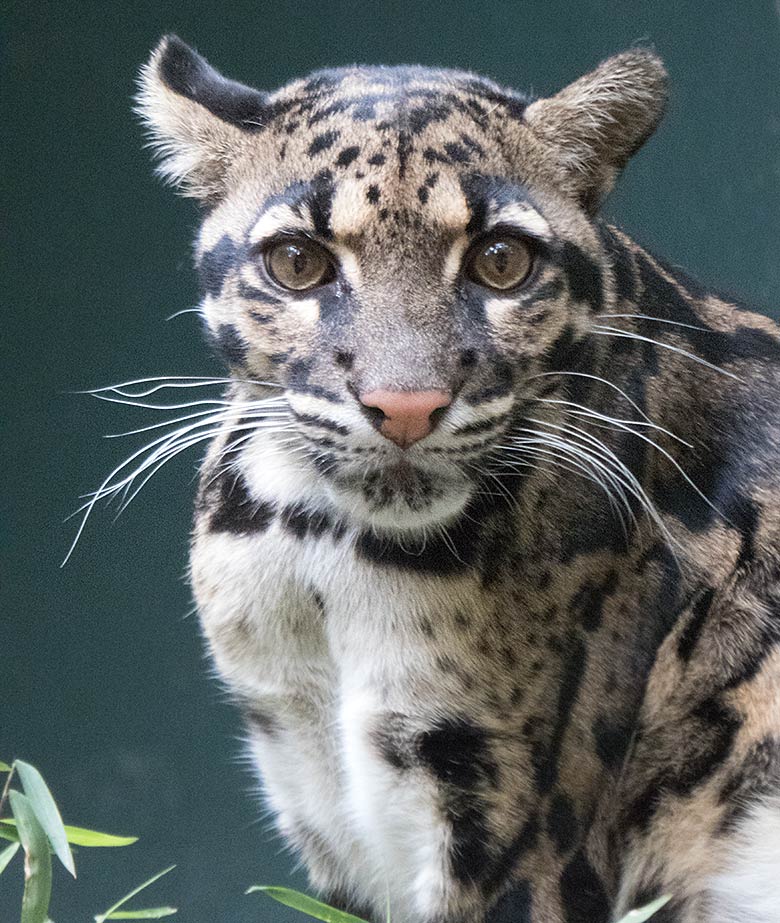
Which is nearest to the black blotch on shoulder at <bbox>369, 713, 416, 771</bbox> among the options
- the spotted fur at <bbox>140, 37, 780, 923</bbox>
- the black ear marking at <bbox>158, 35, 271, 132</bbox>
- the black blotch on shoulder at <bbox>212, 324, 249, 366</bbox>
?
the spotted fur at <bbox>140, 37, 780, 923</bbox>

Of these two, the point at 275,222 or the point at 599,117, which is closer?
the point at 275,222

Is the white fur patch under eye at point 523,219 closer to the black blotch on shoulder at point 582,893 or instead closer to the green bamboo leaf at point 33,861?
the black blotch on shoulder at point 582,893

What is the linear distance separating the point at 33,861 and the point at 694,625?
3.82ft

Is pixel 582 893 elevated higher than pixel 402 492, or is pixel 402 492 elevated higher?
pixel 402 492

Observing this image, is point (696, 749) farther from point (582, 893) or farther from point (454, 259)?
point (454, 259)

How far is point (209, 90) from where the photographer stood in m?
2.50

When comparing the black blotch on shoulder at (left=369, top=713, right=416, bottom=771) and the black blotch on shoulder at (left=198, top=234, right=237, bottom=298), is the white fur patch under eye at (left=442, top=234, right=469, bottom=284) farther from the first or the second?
the black blotch on shoulder at (left=369, top=713, right=416, bottom=771)

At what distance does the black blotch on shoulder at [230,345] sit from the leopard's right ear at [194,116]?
0.27 m

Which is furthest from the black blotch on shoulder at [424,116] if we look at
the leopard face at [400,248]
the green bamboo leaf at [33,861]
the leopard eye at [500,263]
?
the green bamboo leaf at [33,861]

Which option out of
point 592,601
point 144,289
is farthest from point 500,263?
point 144,289

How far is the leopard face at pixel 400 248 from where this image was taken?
2.12 m

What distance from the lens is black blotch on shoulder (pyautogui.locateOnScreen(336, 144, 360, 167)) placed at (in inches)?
88.2

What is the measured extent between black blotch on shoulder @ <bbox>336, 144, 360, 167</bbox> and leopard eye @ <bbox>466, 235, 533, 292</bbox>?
24cm

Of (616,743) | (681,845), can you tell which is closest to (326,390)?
(616,743)
